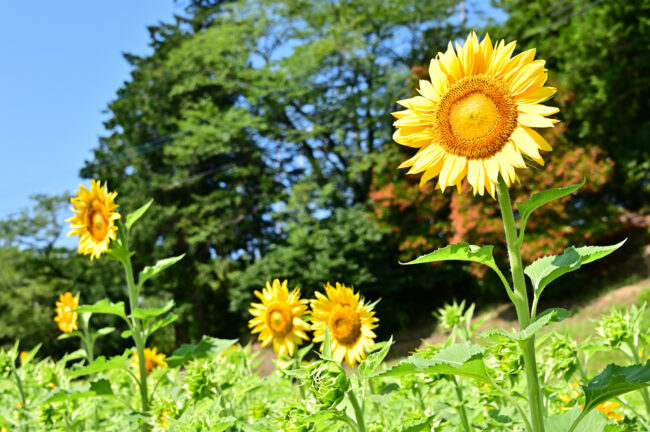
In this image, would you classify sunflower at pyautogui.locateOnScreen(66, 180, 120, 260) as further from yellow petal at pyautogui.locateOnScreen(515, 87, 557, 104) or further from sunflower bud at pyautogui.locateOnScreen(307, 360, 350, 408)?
yellow petal at pyautogui.locateOnScreen(515, 87, 557, 104)

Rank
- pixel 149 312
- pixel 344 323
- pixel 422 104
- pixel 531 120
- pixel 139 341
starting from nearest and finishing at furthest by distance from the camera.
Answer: pixel 531 120 → pixel 422 104 → pixel 344 323 → pixel 149 312 → pixel 139 341

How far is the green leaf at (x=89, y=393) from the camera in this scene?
2.18 metres

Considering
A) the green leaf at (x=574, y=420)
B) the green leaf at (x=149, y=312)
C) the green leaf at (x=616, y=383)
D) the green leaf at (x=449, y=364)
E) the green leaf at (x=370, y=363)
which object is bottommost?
the green leaf at (x=574, y=420)

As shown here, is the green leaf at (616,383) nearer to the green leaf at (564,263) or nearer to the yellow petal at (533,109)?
the green leaf at (564,263)

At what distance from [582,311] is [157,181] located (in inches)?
499

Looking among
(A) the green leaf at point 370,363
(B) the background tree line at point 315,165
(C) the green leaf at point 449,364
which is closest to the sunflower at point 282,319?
(A) the green leaf at point 370,363

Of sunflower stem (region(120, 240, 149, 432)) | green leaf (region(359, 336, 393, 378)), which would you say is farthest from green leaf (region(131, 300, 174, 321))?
green leaf (region(359, 336, 393, 378))

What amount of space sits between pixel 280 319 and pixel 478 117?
1554mm

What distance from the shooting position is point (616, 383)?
1259 mm

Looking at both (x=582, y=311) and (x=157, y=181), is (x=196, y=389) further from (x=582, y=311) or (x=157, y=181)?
(x=157, y=181)

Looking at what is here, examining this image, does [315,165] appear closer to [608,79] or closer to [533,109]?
[608,79]

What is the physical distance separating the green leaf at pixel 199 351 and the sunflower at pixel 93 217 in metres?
0.58

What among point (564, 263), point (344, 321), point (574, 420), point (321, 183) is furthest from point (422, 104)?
point (321, 183)

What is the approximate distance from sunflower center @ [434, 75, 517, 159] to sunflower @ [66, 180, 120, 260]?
1.68 m
